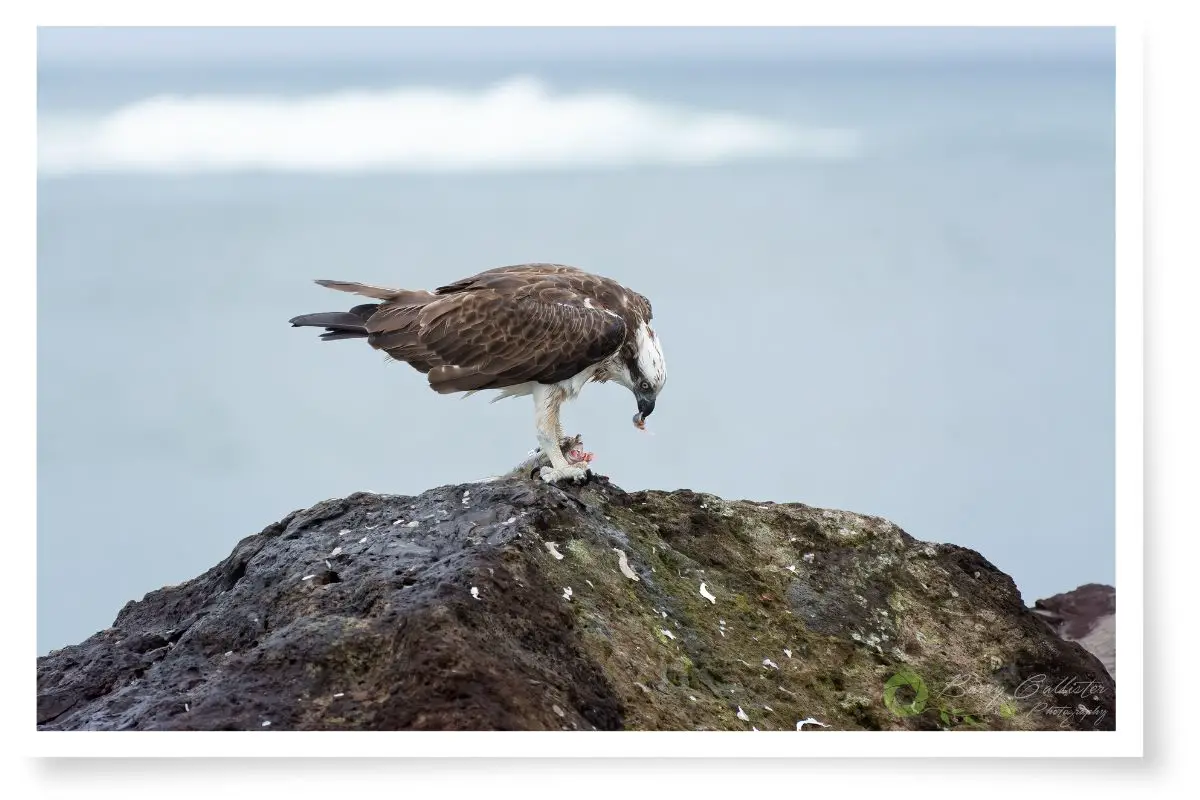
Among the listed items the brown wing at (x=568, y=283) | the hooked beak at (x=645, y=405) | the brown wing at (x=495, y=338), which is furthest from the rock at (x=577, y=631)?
the brown wing at (x=568, y=283)

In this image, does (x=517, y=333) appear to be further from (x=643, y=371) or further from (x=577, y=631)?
(x=577, y=631)

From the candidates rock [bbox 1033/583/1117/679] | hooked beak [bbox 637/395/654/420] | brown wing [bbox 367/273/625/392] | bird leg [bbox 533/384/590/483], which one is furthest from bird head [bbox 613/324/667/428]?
rock [bbox 1033/583/1117/679]

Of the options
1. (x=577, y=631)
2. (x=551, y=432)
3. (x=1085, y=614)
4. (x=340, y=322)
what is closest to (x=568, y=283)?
(x=551, y=432)

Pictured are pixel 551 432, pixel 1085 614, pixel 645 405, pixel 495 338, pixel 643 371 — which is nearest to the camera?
pixel 495 338

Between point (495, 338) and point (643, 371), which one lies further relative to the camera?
point (643, 371)

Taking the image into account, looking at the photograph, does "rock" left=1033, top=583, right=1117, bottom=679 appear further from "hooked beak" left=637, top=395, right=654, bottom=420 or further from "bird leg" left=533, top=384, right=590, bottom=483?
"bird leg" left=533, top=384, right=590, bottom=483

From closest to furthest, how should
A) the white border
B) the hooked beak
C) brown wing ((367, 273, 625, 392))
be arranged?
1. the white border
2. brown wing ((367, 273, 625, 392))
3. the hooked beak
